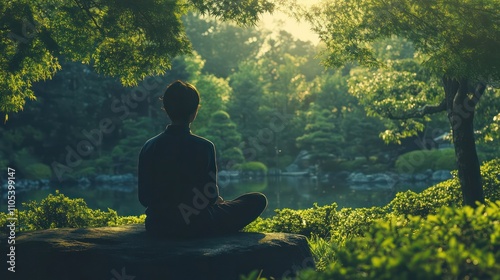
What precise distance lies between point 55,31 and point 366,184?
2780 cm

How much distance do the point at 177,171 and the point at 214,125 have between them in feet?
108

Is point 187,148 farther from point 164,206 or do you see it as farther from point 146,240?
point 146,240

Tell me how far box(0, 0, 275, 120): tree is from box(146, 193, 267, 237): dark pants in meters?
2.85

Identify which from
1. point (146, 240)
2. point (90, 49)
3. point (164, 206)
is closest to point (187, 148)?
point (164, 206)

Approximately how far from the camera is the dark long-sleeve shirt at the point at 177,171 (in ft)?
17.1

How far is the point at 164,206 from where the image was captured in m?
5.24

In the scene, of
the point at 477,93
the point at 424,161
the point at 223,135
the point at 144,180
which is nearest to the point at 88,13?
the point at 144,180

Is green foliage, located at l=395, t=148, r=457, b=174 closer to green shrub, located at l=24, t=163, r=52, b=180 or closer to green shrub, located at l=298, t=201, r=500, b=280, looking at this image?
green shrub, located at l=24, t=163, r=52, b=180

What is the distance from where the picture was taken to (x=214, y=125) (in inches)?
1495

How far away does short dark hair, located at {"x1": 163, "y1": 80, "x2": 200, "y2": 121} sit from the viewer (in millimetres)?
5199

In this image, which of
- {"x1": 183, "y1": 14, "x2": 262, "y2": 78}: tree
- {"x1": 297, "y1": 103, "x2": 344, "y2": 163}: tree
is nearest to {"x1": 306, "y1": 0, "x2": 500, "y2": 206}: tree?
{"x1": 297, "y1": 103, "x2": 344, "y2": 163}: tree

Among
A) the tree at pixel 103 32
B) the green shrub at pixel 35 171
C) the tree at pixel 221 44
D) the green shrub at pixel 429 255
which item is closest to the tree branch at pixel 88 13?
the tree at pixel 103 32

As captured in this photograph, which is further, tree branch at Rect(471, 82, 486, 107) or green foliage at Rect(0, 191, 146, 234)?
tree branch at Rect(471, 82, 486, 107)

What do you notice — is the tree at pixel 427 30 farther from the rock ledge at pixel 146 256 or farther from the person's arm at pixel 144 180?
the person's arm at pixel 144 180
